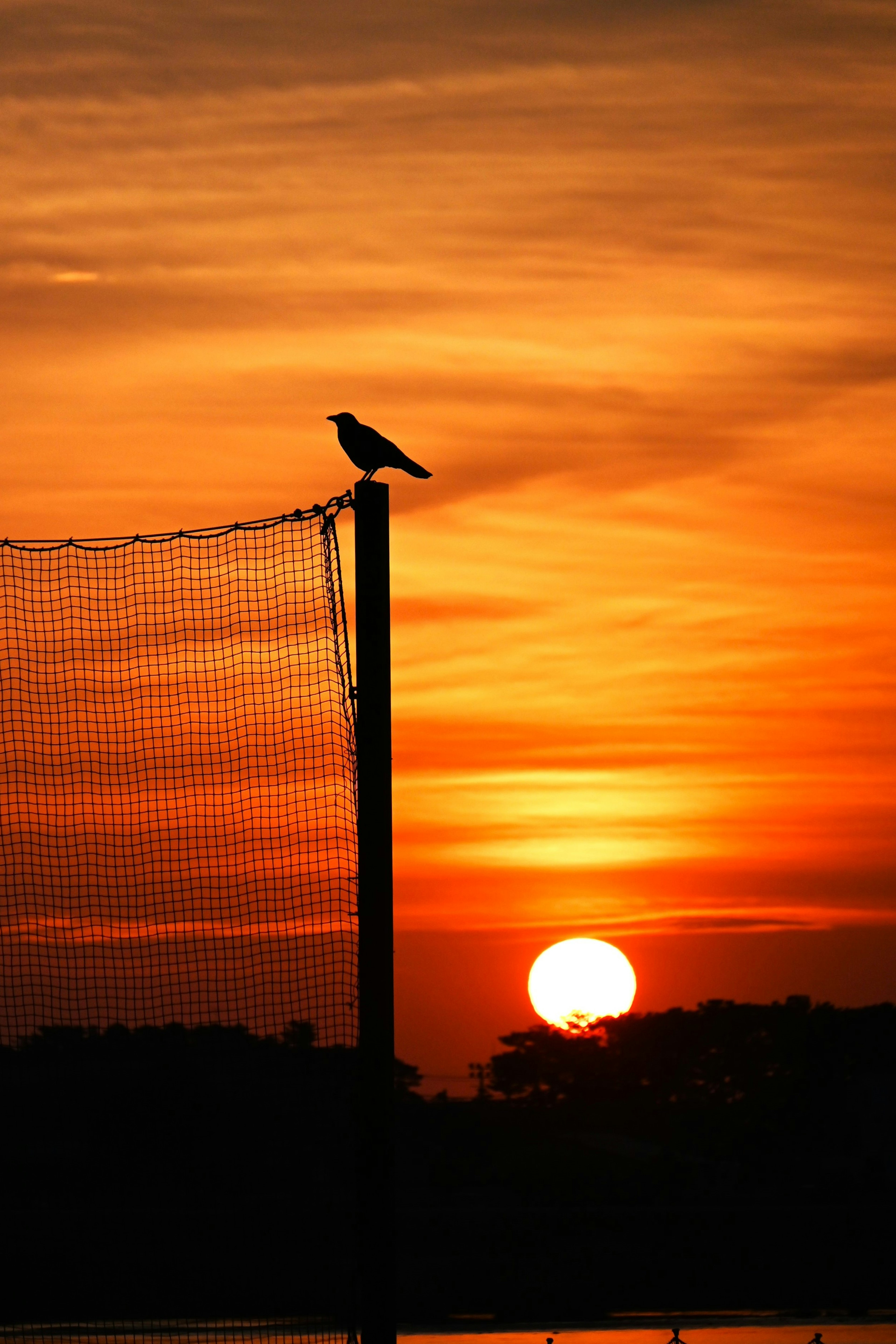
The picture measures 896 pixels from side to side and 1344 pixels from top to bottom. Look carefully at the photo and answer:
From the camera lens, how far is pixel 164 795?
1021 centimetres

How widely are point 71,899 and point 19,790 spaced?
30.3 inches

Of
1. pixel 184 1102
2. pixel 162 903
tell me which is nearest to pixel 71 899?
pixel 162 903

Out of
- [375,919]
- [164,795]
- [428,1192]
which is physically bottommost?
[428,1192]

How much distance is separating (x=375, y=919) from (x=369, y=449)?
2.56 m

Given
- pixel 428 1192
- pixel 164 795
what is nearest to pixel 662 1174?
pixel 428 1192

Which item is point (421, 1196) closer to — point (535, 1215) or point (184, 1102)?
point (535, 1215)

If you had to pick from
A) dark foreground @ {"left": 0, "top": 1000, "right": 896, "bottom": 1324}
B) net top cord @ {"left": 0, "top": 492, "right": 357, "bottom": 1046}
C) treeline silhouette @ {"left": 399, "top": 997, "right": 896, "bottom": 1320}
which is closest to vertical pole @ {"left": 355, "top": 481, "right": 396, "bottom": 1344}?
net top cord @ {"left": 0, "top": 492, "right": 357, "bottom": 1046}

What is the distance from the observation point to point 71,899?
10.0m

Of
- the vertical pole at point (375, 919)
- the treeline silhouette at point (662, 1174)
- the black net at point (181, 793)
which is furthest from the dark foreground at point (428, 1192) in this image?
the vertical pole at point (375, 919)

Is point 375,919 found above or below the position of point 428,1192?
above

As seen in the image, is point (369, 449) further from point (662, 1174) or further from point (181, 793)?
point (662, 1174)

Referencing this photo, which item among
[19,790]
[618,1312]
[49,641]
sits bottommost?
[618,1312]

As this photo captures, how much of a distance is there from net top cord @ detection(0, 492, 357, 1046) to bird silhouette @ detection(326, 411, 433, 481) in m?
1.04

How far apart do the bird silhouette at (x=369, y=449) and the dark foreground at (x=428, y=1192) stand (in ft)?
14.5
